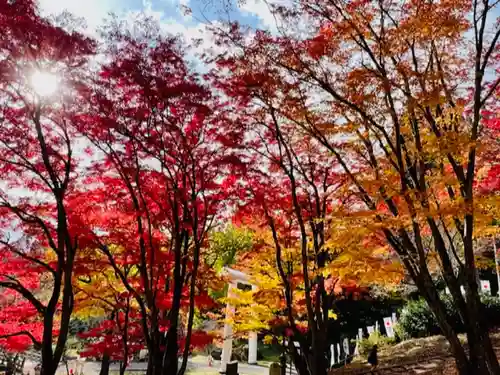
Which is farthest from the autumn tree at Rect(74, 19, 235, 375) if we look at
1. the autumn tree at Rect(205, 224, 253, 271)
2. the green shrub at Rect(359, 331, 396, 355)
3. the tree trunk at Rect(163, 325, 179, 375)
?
the autumn tree at Rect(205, 224, 253, 271)

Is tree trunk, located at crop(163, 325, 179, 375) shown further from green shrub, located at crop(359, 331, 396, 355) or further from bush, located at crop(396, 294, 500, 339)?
bush, located at crop(396, 294, 500, 339)

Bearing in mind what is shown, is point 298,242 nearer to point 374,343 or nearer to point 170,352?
point 170,352

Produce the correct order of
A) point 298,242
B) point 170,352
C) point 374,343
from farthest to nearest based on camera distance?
point 374,343 → point 298,242 → point 170,352

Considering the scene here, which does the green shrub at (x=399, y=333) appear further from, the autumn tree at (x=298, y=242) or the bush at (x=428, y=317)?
the autumn tree at (x=298, y=242)

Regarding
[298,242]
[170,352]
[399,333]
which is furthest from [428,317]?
[170,352]

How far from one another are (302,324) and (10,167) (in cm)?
1000

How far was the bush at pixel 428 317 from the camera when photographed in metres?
14.6

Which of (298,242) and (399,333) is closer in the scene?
(298,242)

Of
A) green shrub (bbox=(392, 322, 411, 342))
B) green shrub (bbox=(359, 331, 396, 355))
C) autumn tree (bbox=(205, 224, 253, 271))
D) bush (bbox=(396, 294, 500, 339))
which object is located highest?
autumn tree (bbox=(205, 224, 253, 271))

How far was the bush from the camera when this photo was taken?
47.9ft

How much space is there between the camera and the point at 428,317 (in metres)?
15.6

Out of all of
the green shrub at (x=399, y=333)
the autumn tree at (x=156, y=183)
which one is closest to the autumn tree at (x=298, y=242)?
the autumn tree at (x=156, y=183)

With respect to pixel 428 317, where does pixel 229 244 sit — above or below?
above

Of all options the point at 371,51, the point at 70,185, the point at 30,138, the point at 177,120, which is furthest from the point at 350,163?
the point at 30,138
